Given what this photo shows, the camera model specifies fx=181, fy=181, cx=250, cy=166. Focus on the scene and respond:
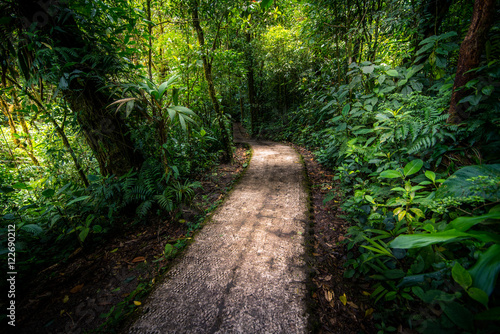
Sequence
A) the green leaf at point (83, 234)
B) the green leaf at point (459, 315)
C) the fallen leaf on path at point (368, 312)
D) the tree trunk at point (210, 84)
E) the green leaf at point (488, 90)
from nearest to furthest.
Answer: the green leaf at point (459, 315)
the fallen leaf on path at point (368, 312)
the green leaf at point (488, 90)
the green leaf at point (83, 234)
the tree trunk at point (210, 84)

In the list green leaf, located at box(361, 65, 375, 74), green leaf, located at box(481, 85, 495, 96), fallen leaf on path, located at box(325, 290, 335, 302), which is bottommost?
fallen leaf on path, located at box(325, 290, 335, 302)

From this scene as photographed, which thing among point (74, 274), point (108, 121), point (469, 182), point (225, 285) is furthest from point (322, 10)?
point (74, 274)

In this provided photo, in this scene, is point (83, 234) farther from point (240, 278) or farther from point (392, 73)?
point (392, 73)

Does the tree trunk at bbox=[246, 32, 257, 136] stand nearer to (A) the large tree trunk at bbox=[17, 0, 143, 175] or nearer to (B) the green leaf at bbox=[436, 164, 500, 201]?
(A) the large tree trunk at bbox=[17, 0, 143, 175]

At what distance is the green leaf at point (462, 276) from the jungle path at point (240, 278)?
1.02 meters

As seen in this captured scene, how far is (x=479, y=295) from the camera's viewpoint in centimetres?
84

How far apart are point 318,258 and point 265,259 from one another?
591 millimetres

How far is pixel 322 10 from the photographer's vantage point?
4.42m

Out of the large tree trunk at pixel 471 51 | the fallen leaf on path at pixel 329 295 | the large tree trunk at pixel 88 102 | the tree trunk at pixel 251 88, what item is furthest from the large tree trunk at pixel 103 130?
the tree trunk at pixel 251 88

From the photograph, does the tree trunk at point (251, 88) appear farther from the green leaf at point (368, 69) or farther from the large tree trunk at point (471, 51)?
the large tree trunk at point (471, 51)

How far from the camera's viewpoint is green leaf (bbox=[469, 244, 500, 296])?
0.83 meters

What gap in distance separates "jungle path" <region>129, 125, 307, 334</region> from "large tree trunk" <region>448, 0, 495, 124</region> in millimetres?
2053

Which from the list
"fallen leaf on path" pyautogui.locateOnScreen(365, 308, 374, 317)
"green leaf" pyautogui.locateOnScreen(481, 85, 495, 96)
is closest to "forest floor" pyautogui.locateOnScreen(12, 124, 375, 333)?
"fallen leaf on path" pyautogui.locateOnScreen(365, 308, 374, 317)

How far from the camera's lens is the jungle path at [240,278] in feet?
4.74
